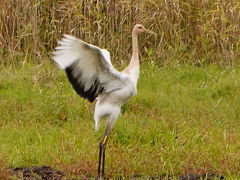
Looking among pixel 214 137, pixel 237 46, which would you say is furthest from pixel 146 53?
pixel 214 137

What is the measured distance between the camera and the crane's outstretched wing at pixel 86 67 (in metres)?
6.31

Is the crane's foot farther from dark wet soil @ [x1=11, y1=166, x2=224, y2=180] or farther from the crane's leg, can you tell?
dark wet soil @ [x1=11, y1=166, x2=224, y2=180]

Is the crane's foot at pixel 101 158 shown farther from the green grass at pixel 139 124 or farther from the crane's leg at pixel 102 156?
the green grass at pixel 139 124

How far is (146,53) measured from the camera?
35.8 ft

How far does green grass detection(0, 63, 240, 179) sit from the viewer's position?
6.93 m

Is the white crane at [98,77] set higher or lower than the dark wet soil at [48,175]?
higher

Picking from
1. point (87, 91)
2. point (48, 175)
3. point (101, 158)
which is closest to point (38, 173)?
point (48, 175)

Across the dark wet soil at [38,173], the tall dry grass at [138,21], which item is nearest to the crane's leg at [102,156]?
the dark wet soil at [38,173]

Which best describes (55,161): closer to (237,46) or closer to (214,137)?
(214,137)

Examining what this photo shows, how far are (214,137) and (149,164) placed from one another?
1085 mm

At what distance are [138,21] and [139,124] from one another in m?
3.15

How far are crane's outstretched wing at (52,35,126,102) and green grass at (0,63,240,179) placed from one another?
0.73m

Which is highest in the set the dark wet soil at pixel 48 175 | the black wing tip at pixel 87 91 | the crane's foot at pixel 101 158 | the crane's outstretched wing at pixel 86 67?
the crane's outstretched wing at pixel 86 67

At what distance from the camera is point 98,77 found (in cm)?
674
